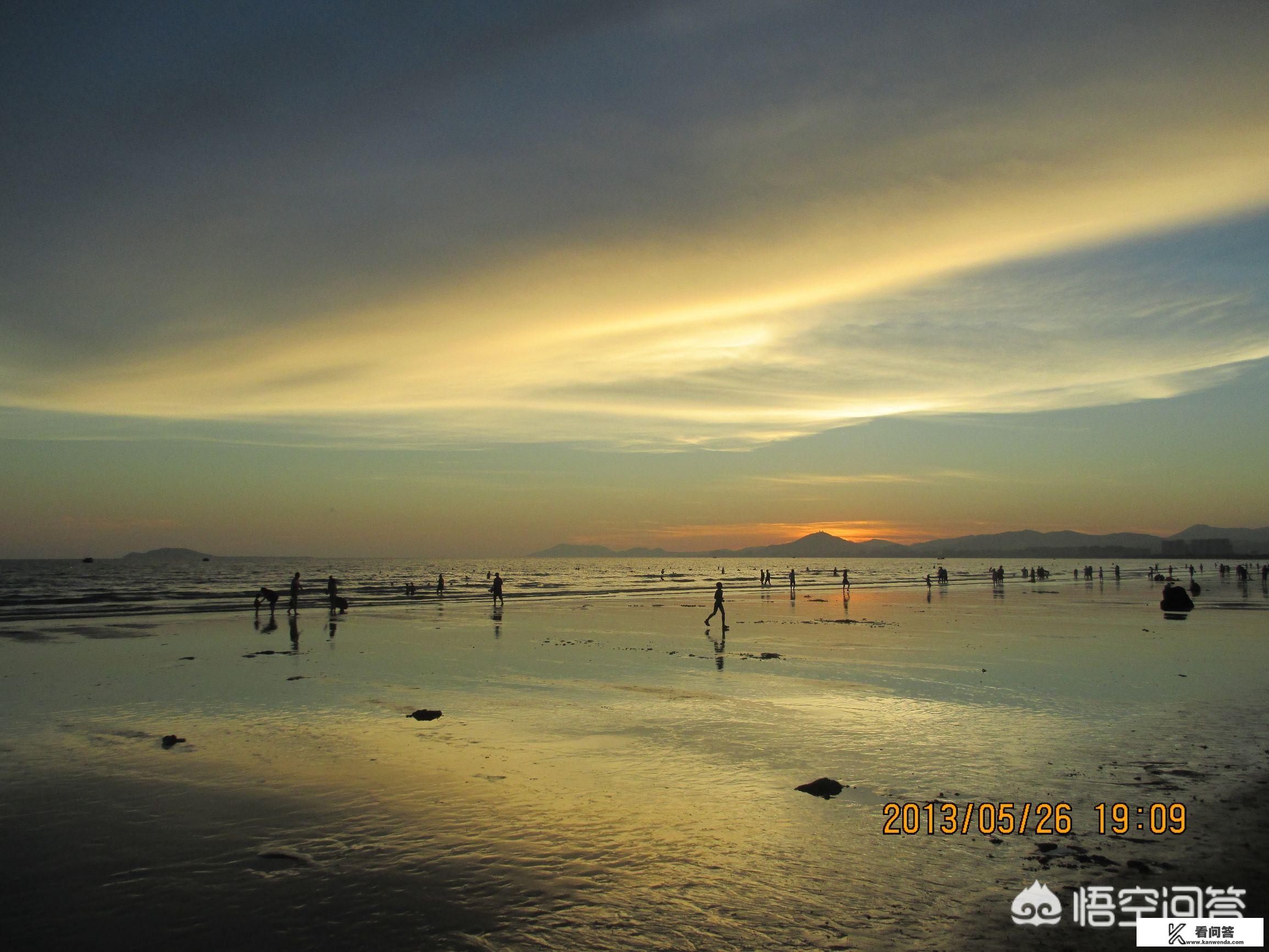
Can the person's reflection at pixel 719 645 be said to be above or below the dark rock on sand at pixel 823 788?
below

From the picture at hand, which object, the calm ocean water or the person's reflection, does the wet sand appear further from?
the calm ocean water

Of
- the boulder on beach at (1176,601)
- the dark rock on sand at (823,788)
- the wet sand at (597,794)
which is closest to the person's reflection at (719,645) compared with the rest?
the wet sand at (597,794)

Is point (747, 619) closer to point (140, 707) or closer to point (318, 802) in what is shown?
point (140, 707)

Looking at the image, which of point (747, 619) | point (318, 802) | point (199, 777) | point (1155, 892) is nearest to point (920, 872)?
point (1155, 892)

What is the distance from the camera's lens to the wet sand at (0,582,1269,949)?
7820 millimetres

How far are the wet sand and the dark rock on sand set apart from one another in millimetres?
205

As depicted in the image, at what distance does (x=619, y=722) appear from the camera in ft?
55.6

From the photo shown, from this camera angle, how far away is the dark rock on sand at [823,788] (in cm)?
1153

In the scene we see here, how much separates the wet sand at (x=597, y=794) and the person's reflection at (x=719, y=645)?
24.7 inches

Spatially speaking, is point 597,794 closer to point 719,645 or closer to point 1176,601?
point 719,645

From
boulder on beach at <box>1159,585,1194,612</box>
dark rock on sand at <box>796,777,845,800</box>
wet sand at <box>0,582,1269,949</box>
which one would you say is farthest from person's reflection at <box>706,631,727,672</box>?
boulder on beach at <box>1159,585,1194,612</box>

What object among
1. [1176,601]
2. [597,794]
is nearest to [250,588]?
[1176,601]

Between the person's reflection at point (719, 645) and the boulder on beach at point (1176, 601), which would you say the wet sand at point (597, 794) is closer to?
the person's reflection at point (719, 645)

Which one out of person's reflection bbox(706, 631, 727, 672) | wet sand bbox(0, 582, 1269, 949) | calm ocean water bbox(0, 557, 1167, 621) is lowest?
calm ocean water bbox(0, 557, 1167, 621)
